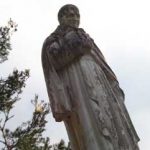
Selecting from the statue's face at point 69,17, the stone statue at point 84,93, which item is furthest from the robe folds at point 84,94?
the statue's face at point 69,17

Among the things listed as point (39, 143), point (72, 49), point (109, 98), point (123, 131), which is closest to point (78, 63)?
point (72, 49)

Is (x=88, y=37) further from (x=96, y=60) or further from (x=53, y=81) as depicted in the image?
(x=53, y=81)

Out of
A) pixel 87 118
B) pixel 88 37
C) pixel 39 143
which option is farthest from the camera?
pixel 39 143

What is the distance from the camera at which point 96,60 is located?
22.5 ft

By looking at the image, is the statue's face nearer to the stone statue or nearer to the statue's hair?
the statue's hair

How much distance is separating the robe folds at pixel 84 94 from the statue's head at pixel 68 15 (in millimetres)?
191

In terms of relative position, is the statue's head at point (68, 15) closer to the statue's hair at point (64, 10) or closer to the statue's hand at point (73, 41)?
the statue's hair at point (64, 10)

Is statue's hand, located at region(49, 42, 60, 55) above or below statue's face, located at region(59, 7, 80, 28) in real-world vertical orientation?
below

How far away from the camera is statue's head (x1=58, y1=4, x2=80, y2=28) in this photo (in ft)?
23.8

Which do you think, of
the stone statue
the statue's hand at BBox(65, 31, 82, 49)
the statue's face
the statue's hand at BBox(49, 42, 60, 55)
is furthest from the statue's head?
the statue's hand at BBox(49, 42, 60, 55)

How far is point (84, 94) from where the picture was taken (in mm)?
6277

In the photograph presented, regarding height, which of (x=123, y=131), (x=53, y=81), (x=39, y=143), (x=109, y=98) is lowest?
(x=123, y=131)

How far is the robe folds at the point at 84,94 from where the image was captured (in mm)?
5953

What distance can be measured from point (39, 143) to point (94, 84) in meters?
14.1
